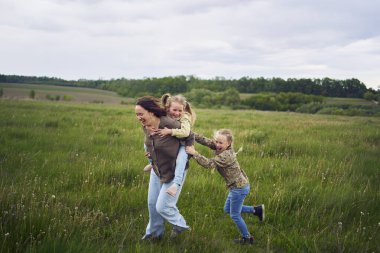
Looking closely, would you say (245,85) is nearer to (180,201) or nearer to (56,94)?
(56,94)

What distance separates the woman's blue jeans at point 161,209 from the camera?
341 centimetres

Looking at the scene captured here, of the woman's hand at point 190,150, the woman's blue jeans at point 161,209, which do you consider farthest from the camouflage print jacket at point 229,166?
the woman's blue jeans at point 161,209

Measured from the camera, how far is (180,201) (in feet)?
15.9

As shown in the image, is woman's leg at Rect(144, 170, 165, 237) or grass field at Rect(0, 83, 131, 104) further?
grass field at Rect(0, 83, 131, 104)

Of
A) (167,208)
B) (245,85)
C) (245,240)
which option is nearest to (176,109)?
(167,208)

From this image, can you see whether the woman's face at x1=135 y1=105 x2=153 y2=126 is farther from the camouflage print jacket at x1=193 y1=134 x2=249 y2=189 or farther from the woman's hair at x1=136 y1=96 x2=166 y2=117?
the camouflage print jacket at x1=193 y1=134 x2=249 y2=189

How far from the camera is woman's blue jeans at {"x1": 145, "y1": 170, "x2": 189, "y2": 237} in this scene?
3406 mm

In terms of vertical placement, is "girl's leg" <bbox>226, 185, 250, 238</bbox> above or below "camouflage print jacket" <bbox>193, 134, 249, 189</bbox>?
below

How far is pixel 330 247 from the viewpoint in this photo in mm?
3740

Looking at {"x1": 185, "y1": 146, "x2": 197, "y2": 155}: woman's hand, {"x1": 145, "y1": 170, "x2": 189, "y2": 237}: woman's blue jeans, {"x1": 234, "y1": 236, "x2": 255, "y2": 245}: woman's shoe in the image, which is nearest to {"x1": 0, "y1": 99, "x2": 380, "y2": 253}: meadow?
{"x1": 234, "y1": 236, "x2": 255, "y2": 245}: woman's shoe

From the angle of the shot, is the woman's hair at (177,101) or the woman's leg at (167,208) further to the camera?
the woman's hair at (177,101)

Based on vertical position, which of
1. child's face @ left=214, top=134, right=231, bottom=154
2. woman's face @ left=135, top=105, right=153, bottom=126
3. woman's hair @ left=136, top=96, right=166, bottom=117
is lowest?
child's face @ left=214, top=134, right=231, bottom=154

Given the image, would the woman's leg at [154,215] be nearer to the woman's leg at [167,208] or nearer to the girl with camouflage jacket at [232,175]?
the woman's leg at [167,208]

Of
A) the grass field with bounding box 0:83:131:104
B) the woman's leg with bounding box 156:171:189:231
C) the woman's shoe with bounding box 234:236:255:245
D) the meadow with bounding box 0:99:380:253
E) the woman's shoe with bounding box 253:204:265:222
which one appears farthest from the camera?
the grass field with bounding box 0:83:131:104
